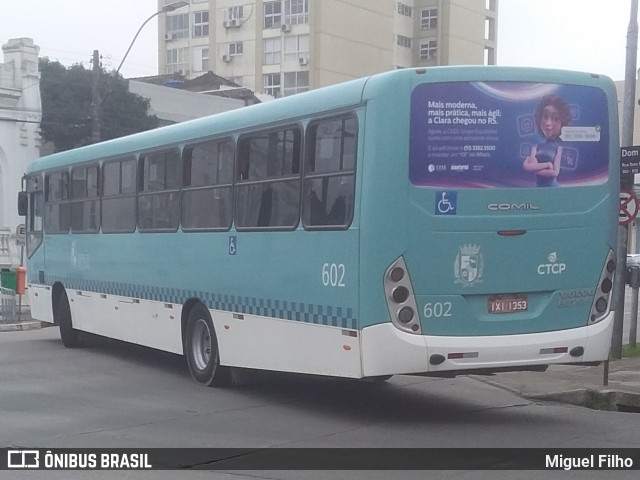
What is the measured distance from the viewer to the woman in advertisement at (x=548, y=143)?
34.1 ft

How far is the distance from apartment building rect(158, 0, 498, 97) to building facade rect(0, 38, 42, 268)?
34.9 metres

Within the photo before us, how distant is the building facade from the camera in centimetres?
4112

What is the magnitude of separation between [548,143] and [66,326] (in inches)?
416

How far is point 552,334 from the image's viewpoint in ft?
34.4

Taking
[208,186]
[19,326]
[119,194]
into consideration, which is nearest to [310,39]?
[19,326]

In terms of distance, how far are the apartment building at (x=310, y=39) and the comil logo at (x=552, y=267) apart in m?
65.2

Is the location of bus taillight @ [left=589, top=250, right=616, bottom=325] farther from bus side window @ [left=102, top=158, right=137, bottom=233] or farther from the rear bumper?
bus side window @ [left=102, top=158, right=137, bottom=233]

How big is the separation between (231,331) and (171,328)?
190 centimetres

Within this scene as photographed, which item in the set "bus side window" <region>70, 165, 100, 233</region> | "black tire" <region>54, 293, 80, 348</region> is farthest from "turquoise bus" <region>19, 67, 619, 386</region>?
"black tire" <region>54, 293, 80, 348</region>

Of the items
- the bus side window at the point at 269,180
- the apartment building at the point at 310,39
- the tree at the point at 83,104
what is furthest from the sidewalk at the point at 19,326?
the apartment building at the point at 310,39

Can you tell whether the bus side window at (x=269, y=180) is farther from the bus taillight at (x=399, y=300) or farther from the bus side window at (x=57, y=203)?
the bus side window at (x=57, y=203)

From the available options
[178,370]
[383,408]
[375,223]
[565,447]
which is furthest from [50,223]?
[565,447]

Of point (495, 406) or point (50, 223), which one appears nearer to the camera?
point (495, 406)

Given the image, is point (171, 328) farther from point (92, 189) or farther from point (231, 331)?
point (92, 189)
